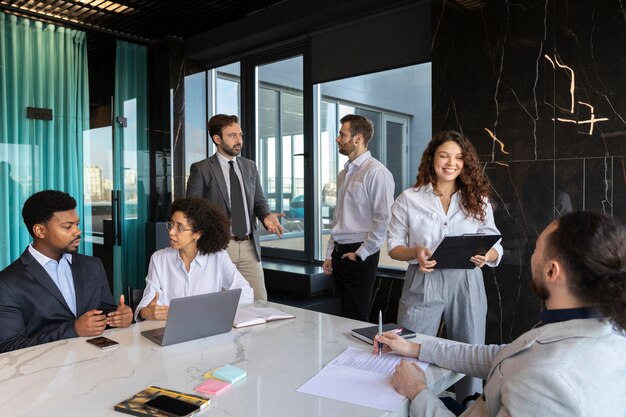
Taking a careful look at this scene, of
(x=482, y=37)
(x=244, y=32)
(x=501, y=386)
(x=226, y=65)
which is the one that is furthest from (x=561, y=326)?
(x=226, y=65)

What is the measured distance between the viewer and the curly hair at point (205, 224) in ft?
7.91

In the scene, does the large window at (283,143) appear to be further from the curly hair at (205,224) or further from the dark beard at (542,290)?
the dark beard at (542,290)

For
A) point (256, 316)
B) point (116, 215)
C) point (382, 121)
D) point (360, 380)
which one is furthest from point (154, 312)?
point (116, 215)

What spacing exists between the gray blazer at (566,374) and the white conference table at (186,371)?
320mm

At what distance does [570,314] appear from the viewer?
3.57 feet

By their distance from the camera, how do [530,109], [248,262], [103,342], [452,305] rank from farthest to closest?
[248,262] → [530,109] → [452,305] → [103,342]

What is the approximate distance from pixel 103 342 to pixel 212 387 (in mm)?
612

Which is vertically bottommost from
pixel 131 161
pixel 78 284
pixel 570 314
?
pixel 78 284

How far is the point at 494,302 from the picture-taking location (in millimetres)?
3215

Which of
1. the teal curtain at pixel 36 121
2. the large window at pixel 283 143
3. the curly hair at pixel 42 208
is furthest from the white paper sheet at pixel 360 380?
the teal curtain at pixel 36 121

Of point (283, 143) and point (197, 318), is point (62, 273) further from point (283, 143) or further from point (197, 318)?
point (283, 143)

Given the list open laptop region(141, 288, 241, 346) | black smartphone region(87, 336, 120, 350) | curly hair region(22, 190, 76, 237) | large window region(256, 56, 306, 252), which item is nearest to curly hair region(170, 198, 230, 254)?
curly hair region(22, 190, 76, 237)

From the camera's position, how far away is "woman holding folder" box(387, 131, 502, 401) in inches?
84.5

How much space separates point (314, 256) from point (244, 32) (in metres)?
2.33
